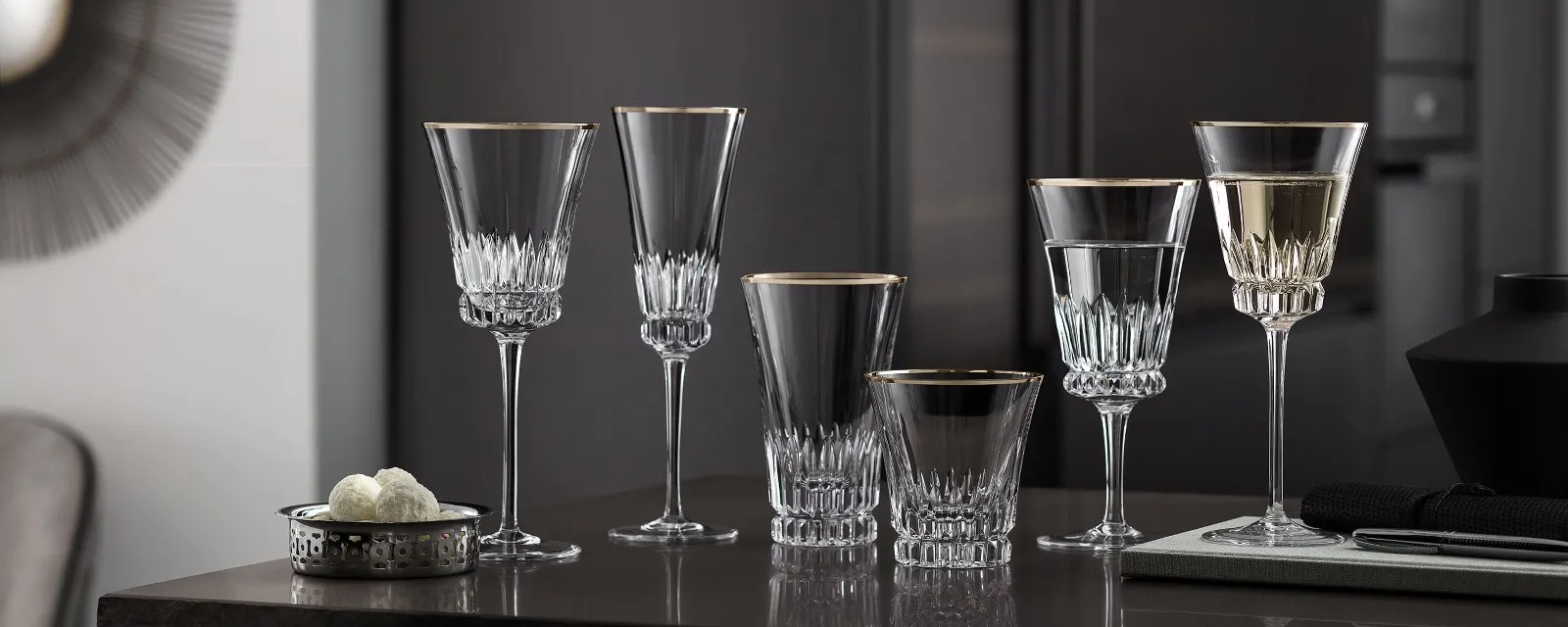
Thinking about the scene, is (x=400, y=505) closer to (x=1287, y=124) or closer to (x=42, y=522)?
(x=1287, y=124)

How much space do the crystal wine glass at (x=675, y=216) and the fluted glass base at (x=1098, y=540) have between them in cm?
23

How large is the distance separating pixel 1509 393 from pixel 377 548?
77 cm

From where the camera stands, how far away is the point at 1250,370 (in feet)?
7.97

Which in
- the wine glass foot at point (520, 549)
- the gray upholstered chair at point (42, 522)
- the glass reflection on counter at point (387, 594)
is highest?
the wine glass foot at point (520, 549)

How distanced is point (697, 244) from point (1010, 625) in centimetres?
40

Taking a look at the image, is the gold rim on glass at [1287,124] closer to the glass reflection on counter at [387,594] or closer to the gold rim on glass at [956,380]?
the gold rim on glass at [956,380]

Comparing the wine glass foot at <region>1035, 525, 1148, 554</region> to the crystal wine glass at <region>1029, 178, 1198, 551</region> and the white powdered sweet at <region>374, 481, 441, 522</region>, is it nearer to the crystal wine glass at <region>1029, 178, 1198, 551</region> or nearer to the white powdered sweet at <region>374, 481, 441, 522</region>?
the crystal wine glass at <region>1029, 178, 1198, 551</region>

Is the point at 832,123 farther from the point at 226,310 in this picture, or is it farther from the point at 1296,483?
the point at 226,310

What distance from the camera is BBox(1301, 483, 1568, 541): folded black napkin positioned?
1.02 metres

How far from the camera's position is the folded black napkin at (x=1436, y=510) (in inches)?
40.2

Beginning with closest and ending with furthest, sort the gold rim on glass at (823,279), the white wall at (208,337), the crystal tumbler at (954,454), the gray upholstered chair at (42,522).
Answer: the crystal tumbler at (954,454)
the gold rim on glass at (823,279)
the gray upholstered chair at (42,522)
the white wall at (208,337)

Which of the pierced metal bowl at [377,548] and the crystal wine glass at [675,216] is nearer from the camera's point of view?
the pierced metal bowl at [377,548]

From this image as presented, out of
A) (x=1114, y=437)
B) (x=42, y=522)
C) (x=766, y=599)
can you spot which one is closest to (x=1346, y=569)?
(x=1114, y=437)

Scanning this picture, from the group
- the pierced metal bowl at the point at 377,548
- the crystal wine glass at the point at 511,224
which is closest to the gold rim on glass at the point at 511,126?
the crystal wine glass at the point at 511,224
